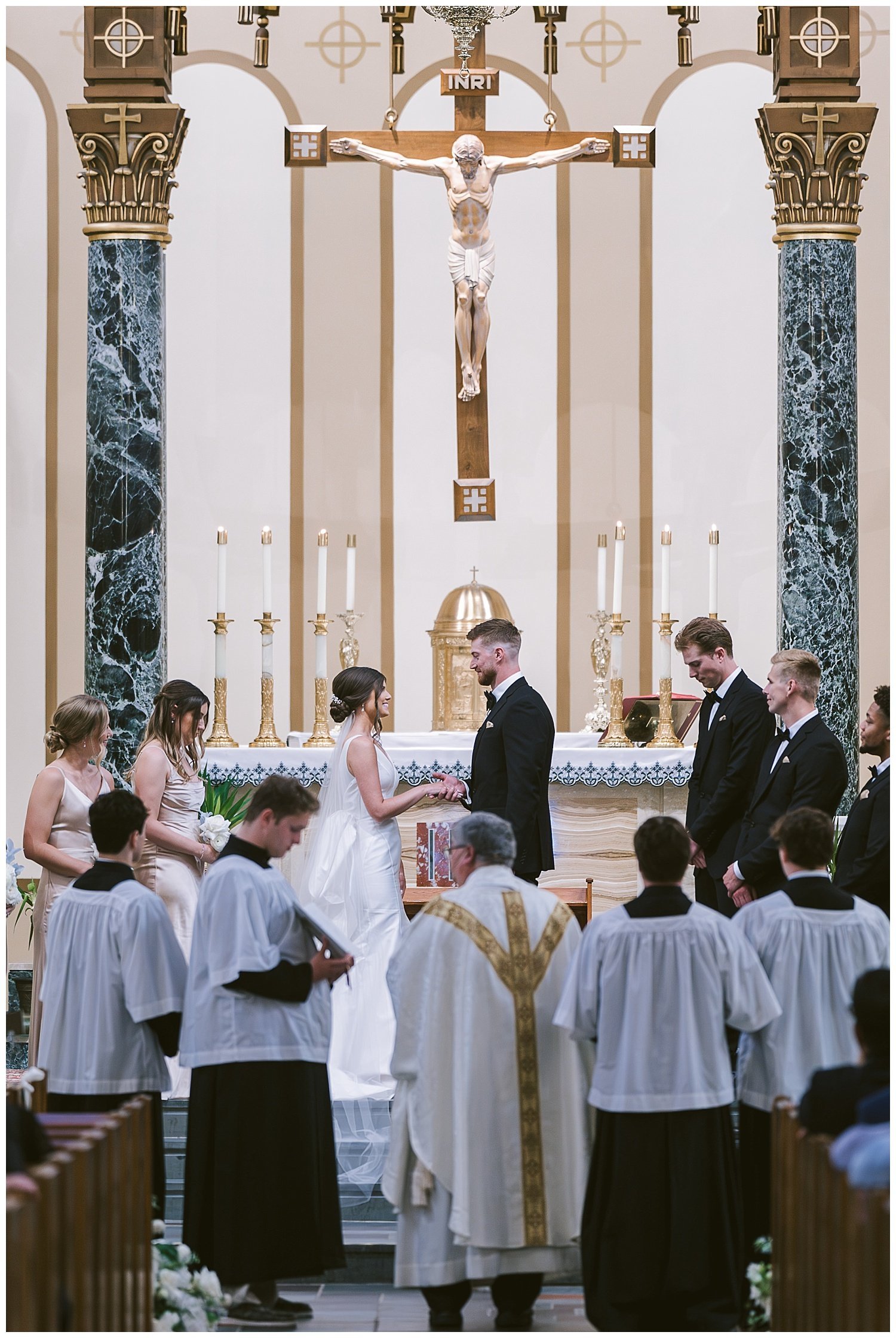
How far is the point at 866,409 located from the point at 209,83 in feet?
15.7

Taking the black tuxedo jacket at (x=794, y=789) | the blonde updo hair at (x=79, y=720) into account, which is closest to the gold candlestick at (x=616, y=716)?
the black tuxedo jacket at (x=794, y=789)

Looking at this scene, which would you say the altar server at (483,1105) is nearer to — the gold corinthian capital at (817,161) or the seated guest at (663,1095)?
the seated guest at (663,1095)

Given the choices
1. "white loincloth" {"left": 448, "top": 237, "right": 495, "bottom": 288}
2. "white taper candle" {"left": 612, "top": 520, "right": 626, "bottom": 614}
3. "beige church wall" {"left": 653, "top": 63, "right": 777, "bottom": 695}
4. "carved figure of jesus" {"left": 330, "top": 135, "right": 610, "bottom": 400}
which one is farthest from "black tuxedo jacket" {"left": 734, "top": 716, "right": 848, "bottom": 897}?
"beige church wall" {"left": 653, "top": 63, "right": 777, "bottom": 695}

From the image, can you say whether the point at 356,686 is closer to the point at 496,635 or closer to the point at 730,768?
the point at 496,635

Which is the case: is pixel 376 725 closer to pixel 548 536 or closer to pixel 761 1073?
pixel 761 1073

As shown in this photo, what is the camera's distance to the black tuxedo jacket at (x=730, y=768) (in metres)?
6.25

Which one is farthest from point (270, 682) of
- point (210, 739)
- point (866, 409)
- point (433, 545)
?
point (866, 409)

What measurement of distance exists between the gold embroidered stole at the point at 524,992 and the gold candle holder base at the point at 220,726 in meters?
3.49

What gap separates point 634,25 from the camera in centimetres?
Answer: 1081

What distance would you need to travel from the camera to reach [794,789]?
581 centimetres

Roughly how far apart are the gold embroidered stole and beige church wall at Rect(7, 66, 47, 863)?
659 cm

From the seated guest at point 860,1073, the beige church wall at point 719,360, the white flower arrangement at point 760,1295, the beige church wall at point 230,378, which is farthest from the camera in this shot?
the beige church wall at point 230,378

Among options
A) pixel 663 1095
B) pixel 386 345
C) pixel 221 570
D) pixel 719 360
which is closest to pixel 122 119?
pixel 221 570

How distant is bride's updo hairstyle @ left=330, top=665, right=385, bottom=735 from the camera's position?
249 inches
